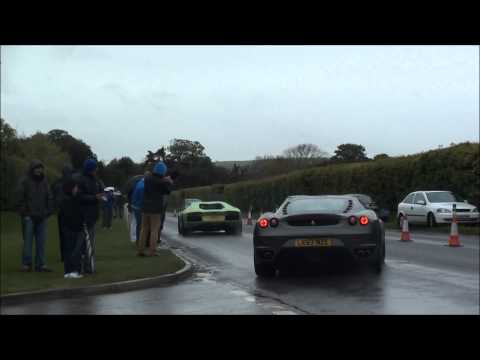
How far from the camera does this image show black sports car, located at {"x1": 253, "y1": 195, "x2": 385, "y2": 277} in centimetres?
1057

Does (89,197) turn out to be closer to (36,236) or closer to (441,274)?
(36,236)

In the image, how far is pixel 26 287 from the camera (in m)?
9.62

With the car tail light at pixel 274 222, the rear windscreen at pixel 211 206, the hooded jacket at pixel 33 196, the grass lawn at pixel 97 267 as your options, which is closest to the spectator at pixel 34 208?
the hooded jacket at pixel 33 196

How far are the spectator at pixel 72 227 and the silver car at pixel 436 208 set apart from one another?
50.2ft

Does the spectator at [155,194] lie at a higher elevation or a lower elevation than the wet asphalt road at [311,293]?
higher

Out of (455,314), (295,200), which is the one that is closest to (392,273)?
(295,200)

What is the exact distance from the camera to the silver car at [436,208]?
24.2 meters

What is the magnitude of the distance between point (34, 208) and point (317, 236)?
182 inches

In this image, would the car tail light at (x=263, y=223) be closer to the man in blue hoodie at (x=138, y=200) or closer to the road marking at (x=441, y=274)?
the road marking at (x=441, y=274)

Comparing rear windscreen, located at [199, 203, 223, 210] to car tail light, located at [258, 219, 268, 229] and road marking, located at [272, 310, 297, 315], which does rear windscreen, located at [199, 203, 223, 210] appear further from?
road marking, located at [272, 310, 297, 315]

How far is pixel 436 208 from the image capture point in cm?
2495
